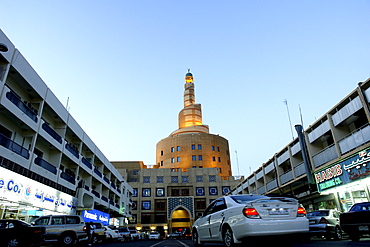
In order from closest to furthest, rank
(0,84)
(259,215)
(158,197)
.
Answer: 1. (259,215)
2. (0,84)
3. (158,197)

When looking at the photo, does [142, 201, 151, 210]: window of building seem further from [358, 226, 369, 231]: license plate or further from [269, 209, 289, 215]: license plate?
[269, 209, 289, 215]: license plate

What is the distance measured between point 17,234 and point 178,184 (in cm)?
5610

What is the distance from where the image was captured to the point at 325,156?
20875 mm

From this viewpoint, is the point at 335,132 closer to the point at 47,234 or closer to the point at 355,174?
the point at 355,174

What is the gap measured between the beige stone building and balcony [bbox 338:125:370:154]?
48704 millimetres

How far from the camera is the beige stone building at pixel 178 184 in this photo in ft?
207

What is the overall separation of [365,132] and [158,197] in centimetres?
5407

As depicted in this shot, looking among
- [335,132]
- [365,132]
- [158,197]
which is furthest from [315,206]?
[158,197]

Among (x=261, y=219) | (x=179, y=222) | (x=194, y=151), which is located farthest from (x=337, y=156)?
(x=194, y=151)

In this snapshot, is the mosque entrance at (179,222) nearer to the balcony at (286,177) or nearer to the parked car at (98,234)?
the balcony at (286,177)

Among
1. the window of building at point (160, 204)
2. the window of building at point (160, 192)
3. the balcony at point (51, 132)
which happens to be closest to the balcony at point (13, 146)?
the balcony at point (51, 132)

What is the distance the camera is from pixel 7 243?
1161 cm

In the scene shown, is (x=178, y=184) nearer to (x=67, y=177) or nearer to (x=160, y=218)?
(x=160, y=218)

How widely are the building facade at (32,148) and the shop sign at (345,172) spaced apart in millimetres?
20451
